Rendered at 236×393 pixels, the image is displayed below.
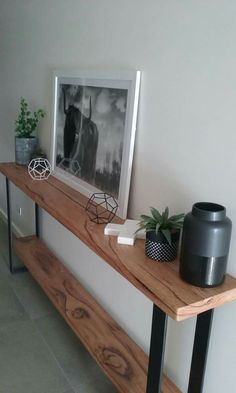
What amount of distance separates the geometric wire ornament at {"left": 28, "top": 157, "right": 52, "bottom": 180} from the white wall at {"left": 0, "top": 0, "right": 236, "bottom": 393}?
1.87ft

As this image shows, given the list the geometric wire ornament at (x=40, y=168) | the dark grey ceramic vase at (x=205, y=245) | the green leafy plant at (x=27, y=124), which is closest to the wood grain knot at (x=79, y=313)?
the geometric wire ornament at (x=40, y=168)

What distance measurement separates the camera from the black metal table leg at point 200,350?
1.20m

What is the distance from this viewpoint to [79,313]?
6.15ft

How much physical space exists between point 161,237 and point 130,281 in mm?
178

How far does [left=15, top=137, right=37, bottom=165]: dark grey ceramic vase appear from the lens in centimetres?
237

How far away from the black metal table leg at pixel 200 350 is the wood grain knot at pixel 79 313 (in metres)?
0.72

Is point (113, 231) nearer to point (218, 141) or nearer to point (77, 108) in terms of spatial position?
point (218, 141)

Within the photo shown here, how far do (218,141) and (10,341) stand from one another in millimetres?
1651

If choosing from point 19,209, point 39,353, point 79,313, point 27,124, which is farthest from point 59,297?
point 19,209

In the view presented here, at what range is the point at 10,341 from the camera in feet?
6.55

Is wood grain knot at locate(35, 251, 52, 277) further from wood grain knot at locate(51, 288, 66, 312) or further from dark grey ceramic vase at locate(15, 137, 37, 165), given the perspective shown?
dark grey ceramic vase at locate(15, 137, 37, 165)

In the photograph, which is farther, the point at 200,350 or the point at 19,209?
the point at 19,209

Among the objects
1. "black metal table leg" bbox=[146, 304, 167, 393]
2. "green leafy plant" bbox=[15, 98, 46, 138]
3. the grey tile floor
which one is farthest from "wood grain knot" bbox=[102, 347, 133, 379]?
"green leafy plant" bbox=[15, 98, 46, 138]

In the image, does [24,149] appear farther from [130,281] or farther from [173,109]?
[130,281]
